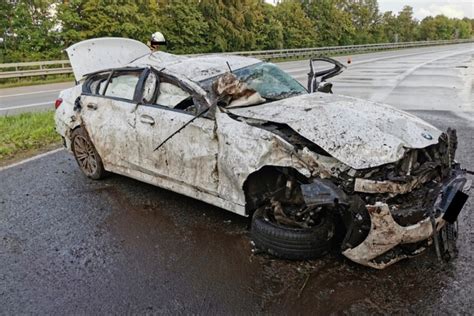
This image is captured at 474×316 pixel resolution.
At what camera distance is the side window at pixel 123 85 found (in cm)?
504

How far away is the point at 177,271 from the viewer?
3.46 meters

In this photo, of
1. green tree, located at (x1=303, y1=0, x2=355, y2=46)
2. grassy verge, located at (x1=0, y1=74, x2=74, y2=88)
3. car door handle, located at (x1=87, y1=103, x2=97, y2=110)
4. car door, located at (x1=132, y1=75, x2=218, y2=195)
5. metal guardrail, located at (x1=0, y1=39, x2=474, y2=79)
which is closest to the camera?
car door, located at (x1=132, y1=75, x2=218, y2=195)

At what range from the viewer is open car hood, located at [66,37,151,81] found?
6.06m

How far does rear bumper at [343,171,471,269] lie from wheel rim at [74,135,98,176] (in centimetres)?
351

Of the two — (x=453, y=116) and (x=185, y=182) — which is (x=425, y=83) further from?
(x=185, y=182)

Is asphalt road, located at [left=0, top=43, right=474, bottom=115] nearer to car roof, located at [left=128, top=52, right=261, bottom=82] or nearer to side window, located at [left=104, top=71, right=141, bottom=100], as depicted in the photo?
car roof, located at [left=128, top=52, right=261, bottom=82]

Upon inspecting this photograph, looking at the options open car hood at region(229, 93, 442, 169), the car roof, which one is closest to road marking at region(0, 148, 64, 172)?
the car roof

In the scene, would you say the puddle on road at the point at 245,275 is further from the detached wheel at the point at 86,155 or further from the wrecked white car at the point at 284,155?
the detached wheel at the point at 86,155

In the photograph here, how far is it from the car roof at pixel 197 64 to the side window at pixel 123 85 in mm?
166

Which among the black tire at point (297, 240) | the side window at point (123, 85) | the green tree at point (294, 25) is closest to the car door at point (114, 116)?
the side window at point (123, 85)

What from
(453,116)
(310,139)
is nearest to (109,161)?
(310,139)

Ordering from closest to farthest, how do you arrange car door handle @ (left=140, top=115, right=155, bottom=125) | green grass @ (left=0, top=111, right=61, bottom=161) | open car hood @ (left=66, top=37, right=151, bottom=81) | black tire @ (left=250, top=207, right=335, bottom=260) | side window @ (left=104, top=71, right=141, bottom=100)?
black tire @ (left=250, top=207, right=335, bottom=260) → car door handle @ (left=140, top=115, right=155, bottom=125) → side window @ (left=104, top=71, right=141, bottom=100) → open car hood @ (left=66, top=37, right=151, bottom=81) → green grass @ (left=0, top=111, right=61, bottom=161)

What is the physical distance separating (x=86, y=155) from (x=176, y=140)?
1.88 metres

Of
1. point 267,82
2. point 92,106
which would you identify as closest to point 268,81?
point 267,82
